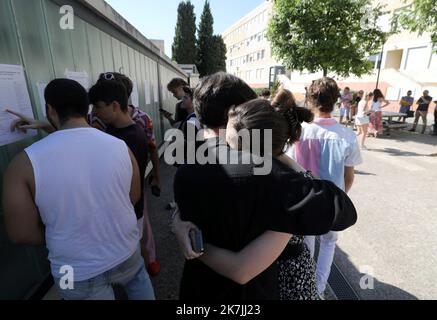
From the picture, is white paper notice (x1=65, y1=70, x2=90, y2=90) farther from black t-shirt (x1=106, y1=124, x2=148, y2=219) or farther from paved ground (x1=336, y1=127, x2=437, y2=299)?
paved ground (x1=336, y1=127, x2=437, y2=299)

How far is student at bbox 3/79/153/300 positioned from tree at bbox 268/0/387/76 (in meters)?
11.4

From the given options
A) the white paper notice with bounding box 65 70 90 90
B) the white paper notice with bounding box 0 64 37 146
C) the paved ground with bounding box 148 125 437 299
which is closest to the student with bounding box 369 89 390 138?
the paved ground with bounding box 148 125 437 299

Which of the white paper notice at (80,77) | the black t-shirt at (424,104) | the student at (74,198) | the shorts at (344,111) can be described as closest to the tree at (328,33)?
the shorts at (344,111)

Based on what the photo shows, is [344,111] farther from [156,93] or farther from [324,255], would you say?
[324,255]

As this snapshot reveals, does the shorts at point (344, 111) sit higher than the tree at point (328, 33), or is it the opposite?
the tree at point (328, 33)

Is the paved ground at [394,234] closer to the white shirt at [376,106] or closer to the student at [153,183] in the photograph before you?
the student at [153,183]

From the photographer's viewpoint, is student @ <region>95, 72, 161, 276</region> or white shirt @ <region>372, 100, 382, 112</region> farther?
white shirt @ <region>372, 100, 382, 112</region>

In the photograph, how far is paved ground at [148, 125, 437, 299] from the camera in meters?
2.82

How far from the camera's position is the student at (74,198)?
1.30 meters

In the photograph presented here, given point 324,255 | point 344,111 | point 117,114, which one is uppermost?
point 117,114

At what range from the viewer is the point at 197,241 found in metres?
1.10

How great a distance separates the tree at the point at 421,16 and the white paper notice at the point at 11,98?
940 cm

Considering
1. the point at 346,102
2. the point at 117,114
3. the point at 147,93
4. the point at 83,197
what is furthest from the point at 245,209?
the point at 346,102

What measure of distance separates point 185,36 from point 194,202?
41.3 m
